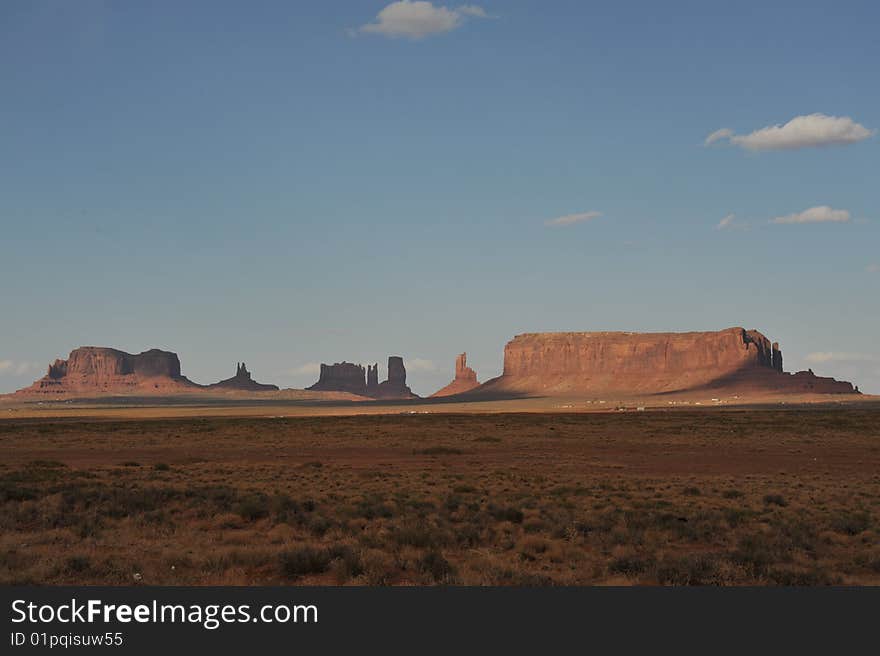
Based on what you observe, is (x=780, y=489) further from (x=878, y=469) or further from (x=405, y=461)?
(x=405, y=461)

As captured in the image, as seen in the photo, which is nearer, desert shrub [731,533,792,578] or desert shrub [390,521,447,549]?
desert shrub [731,533,792,578]

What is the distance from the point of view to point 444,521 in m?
20.1

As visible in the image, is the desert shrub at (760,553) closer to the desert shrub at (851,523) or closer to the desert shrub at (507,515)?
the desert shrub at (851,523)

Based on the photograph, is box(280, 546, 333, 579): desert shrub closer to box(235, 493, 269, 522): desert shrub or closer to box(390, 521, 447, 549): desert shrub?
box(390, 521, 447, 549): desert shrub

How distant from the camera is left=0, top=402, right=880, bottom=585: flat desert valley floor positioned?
48.8 feet

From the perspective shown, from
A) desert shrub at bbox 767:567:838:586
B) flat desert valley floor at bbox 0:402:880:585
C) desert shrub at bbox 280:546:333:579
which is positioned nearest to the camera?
desert shrub at bbox 767:567:838:586

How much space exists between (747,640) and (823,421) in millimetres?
81773

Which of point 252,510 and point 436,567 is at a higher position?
point 252,510

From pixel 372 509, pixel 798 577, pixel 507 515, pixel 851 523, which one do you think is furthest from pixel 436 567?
pixel 851 523

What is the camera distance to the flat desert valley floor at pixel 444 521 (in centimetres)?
1487

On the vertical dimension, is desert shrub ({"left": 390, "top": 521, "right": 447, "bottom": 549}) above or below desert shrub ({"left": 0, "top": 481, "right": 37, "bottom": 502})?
below

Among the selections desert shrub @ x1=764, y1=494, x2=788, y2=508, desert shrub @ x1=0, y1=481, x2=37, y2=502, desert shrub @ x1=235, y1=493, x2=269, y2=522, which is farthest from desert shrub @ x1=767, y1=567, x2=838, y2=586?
desert shrub @ x1=0, y1=481, x2=37, y2=502

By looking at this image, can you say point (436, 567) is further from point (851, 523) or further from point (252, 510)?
point (851, 523)

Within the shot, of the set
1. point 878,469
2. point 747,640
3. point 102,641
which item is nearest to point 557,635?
point 747,640
